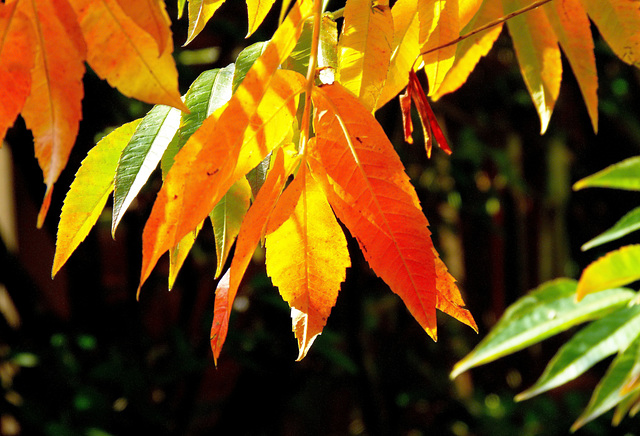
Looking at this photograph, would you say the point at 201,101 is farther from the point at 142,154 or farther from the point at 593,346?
the point at 593,346

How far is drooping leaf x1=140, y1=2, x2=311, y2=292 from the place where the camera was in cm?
29

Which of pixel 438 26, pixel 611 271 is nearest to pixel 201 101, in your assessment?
pixel 438 26

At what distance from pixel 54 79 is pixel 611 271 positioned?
43cm

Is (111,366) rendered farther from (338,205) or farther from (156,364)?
(338,205)

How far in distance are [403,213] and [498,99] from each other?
201cm

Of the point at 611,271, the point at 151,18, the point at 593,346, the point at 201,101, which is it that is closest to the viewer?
the point at 151,18

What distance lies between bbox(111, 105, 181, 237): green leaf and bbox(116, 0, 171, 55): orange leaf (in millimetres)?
82

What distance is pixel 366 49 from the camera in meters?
0.35

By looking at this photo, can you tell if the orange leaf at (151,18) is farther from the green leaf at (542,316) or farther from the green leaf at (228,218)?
the green leaf at (542,316)

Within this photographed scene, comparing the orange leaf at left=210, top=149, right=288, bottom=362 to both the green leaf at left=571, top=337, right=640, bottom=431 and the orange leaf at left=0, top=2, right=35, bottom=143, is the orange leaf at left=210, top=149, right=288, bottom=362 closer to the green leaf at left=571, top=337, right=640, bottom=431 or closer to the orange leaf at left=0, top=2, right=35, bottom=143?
the orange leaf at left=0, top=2, right=35, bottom=143

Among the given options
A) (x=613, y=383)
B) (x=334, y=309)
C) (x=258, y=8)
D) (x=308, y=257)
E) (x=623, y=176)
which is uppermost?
(x=258, y=8)

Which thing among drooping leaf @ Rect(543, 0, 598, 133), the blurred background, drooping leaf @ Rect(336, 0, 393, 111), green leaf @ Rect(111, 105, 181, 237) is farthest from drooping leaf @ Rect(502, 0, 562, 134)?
the blurred background

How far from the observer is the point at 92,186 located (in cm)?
36

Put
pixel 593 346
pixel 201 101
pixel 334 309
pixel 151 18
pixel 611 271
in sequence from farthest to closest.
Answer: pixel 334 309, pixel 593 346, pixel 611 271, pixel 201 101, pixel 151 18
